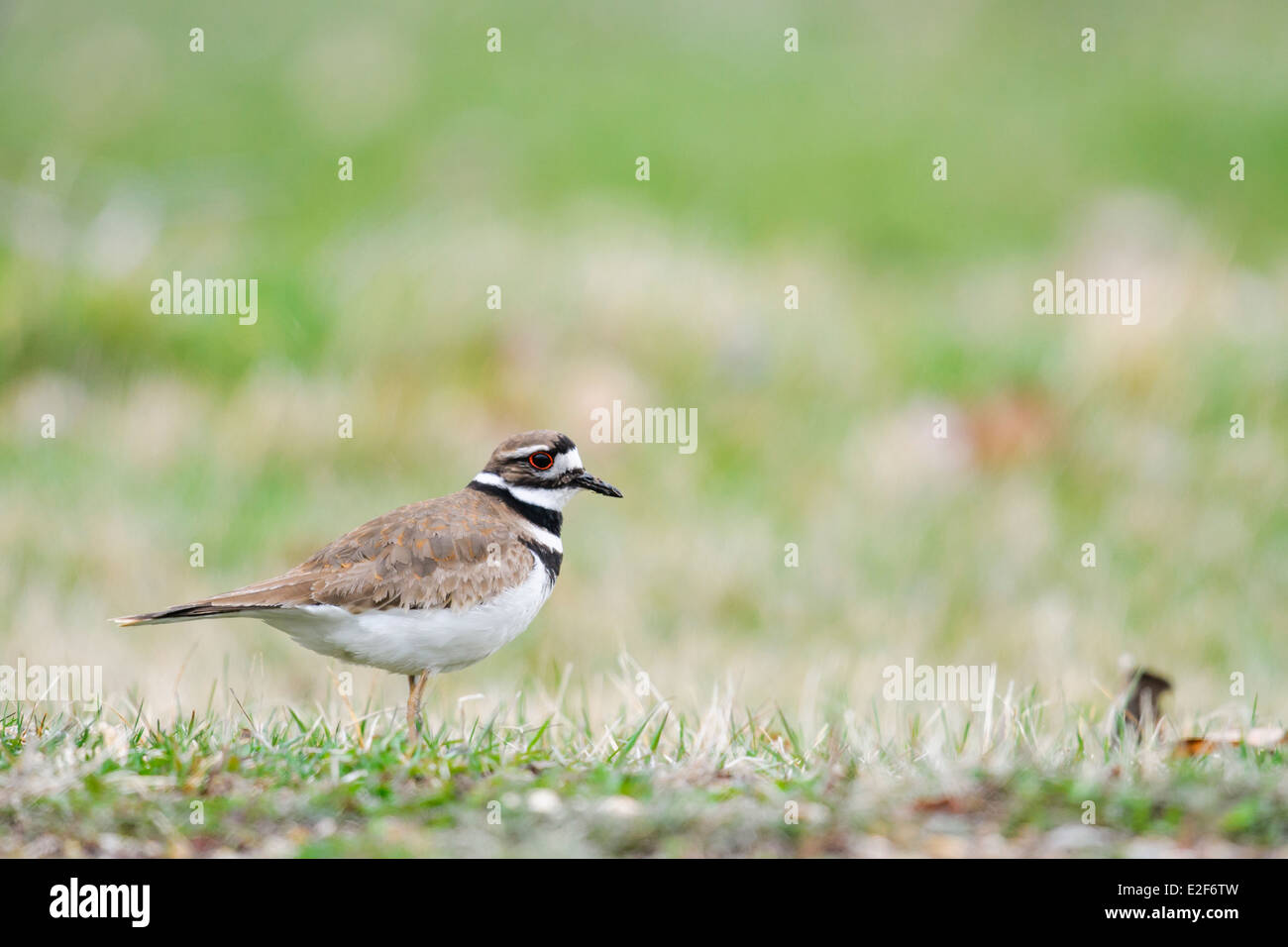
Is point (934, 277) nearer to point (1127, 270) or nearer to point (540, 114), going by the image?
point (1127, 270)

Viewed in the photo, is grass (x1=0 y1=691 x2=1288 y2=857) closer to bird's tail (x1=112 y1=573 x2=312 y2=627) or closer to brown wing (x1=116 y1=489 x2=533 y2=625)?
bird's tail (x1=112 y1=573 x2=312 y2=627)

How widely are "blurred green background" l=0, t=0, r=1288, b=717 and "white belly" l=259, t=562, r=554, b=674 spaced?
724 mm

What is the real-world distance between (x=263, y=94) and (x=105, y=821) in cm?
2176

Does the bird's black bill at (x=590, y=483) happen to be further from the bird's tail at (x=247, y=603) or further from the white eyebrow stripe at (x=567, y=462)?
the bird's tail at (x=247, y=603)

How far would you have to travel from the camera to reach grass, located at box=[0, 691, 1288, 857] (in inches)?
173

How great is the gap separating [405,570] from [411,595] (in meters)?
0.13

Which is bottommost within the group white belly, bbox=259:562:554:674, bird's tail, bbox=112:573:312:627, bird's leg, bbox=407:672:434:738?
bird's leg, bbox=407:672:434:738

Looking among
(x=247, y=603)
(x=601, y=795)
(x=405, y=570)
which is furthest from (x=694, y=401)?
(x=601, y=795)

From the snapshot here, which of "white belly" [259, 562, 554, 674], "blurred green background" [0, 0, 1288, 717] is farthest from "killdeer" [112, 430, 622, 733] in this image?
"blurred green background" [0, 0, 1288, 717]

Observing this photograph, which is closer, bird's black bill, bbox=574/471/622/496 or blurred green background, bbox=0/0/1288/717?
bird's black bill, bbox=574/471/622/496

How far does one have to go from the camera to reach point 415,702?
19.0 ft

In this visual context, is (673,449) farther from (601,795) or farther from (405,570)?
A: (601,795)

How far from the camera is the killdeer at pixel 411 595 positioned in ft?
19.2

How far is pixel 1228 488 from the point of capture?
12.2 metres
